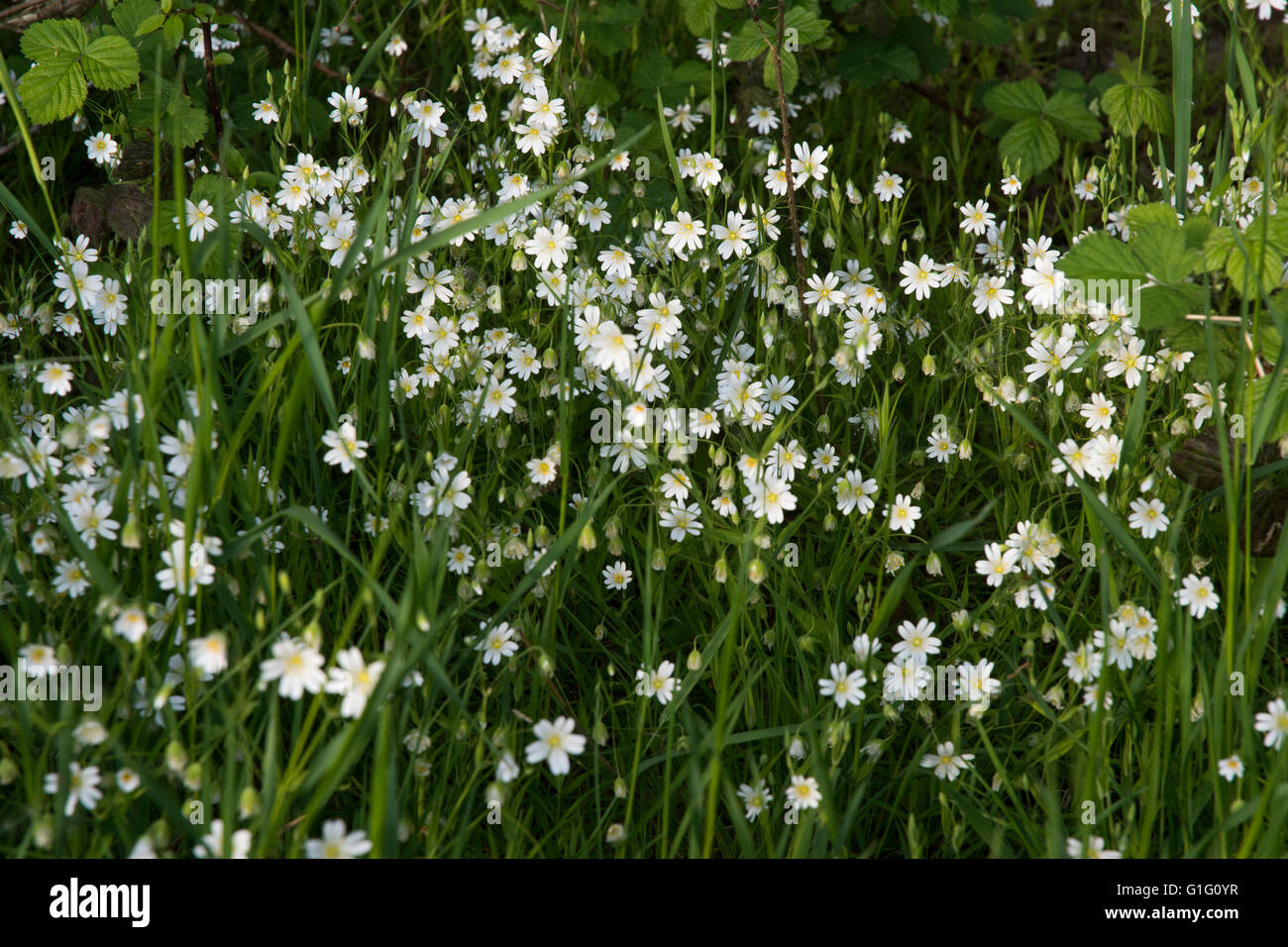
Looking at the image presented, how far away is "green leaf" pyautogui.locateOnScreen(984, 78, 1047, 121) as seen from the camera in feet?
11.9

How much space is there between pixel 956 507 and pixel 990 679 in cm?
64

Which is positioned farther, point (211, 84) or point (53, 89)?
point (211, 84)

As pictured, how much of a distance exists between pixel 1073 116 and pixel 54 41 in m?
2.96

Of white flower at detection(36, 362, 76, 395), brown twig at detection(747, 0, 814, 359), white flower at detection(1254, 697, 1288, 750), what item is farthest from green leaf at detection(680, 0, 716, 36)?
white flower at detection(1254, 697, 1288, 750)

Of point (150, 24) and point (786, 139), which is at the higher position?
point (150, 24)

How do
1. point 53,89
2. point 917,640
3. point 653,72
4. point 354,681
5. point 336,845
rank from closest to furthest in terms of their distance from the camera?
point 336,845
point 354,681
point 917,640
point 53,89
point 653,72

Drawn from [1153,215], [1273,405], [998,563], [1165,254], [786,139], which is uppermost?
[786,139]

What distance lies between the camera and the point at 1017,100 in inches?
144

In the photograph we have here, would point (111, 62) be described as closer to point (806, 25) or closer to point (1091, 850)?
point (806, 25)

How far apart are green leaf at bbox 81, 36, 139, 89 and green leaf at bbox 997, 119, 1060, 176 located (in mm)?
2508

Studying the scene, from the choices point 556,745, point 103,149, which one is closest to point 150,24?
point 103,149

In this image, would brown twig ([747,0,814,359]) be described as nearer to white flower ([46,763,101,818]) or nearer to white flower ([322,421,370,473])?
white flower ([322,421,370,473])

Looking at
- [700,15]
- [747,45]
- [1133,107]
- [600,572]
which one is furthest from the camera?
[1133,107]
